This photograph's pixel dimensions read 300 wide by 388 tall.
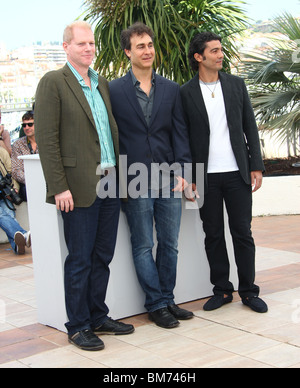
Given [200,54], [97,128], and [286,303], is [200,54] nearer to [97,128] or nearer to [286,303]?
[97,128]

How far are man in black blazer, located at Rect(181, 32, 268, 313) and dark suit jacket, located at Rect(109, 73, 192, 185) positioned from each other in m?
0.20

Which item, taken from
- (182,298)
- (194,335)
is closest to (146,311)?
(182,298)

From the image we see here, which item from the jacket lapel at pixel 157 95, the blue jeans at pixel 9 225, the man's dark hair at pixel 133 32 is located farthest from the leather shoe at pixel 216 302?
the blue jeans at pixel 9 225

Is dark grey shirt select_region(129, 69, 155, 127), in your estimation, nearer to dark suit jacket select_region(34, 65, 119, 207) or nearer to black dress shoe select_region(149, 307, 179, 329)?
dark suit jacket select_region(34, 65, 119, 207)

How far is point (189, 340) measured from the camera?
3.43 meters

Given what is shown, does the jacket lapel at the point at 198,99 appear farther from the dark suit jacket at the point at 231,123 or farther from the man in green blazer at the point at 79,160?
the man in green blazer at the point at 79,160

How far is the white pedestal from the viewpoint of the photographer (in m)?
3.66

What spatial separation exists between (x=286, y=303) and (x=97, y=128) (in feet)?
6.12

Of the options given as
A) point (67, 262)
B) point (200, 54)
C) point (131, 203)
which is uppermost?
point (200, 54)

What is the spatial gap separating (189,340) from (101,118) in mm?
1448

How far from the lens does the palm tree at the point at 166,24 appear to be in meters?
8.59

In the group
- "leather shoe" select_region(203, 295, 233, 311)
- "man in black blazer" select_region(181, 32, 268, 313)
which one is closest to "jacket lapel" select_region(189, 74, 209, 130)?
"man in black blazer" select_region(181, 32, 268, 313)

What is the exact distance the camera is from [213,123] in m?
3.90

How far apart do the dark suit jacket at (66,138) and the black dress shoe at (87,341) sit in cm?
78
